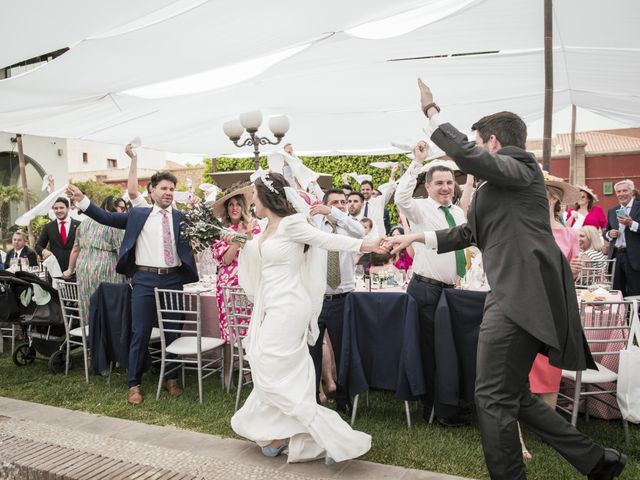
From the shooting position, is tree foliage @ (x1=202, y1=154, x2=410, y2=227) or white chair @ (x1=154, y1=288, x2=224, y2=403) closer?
white chair @ (x1=154, y1=288, x2=224, y2=403)

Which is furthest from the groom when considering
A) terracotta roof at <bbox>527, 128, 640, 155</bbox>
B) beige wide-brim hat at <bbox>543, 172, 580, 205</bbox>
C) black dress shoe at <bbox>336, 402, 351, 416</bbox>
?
terracotta roof at <bbox>527, 128, 640, 155</bbox>

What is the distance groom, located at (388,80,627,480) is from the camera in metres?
2.62

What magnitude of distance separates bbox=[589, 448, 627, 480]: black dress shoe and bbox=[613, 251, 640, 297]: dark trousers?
544 cm

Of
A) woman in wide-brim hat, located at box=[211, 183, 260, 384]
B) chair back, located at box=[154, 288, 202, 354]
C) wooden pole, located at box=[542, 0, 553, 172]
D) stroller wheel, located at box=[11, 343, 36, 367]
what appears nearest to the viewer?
chair back, located at box=[154, 288, 202, 354]

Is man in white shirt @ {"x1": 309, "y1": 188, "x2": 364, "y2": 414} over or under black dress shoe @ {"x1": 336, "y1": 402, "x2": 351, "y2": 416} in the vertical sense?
over

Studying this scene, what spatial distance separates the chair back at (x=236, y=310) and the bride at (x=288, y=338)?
81cm

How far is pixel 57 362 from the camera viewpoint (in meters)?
6.15

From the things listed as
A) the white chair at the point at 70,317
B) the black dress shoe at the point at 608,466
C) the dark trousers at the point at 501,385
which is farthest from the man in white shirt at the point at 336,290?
the white chair at the point at 70,317

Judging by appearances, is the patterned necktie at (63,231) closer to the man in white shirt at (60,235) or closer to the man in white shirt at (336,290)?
the man in white shirt at (60,235)

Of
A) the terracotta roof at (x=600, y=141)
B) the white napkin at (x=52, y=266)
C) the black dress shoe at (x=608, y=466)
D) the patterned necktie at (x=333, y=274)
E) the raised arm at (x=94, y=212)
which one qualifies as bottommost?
the black dress shoe at (x=608, y=466)

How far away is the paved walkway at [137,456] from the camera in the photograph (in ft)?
10.4

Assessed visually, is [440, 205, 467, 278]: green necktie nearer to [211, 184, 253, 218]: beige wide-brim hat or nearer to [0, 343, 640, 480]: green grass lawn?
[0, 343, 640, 480]: green grass lawn

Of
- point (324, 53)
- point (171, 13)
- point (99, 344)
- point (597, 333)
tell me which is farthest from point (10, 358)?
point (597, 333)

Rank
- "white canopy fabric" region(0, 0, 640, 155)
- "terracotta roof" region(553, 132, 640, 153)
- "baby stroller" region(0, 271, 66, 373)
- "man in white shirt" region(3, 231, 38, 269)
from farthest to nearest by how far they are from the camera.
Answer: "terracotta roof" region(553, 132, 640, 153), "man in white shirt" region(3, 231, 38, 269), "baby stroller" region(0, 271, 66, 373), "white canopy fabric" region(0, 0, 640, 155)
